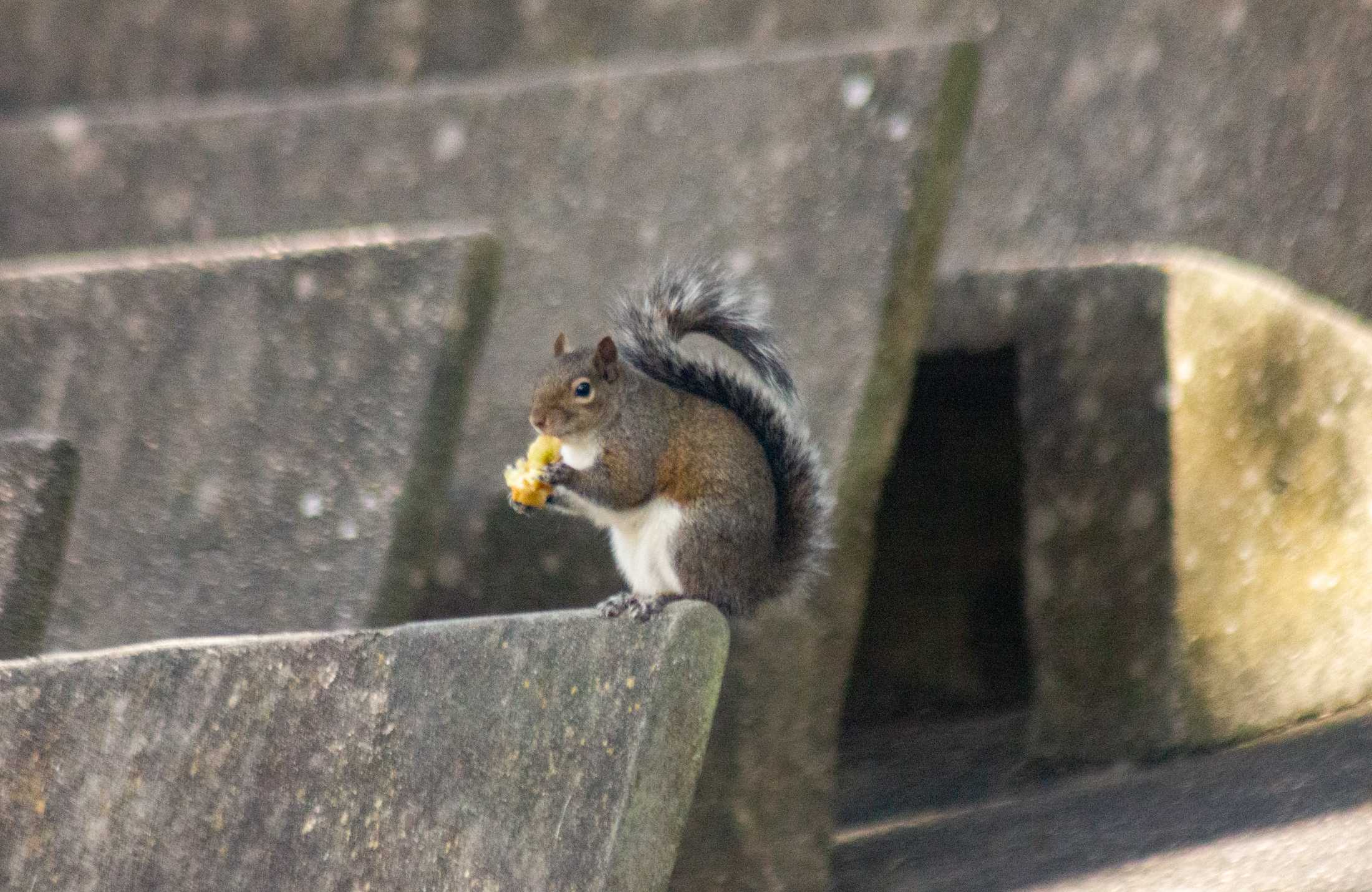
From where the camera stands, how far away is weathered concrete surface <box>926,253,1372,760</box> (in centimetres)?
389

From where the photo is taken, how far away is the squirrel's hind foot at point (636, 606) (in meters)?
2.76

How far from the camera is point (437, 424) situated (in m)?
3.84

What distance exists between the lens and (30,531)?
3457 mm

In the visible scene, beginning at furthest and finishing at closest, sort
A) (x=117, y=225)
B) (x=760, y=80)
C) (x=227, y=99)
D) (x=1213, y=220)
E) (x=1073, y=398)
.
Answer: (x=227, y=99) < (x=117, y=225) < (x=1213, y=220) < (x=760, y=80) < (x=1073, y=398)

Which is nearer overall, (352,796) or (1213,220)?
(352,796)

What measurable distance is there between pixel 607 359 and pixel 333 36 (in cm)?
385

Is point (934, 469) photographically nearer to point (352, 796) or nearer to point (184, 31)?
point (352, 796)

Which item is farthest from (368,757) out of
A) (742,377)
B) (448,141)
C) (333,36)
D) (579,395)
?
(333,36)

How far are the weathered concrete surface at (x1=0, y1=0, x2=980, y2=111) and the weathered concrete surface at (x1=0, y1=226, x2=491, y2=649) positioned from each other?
7.09 ft

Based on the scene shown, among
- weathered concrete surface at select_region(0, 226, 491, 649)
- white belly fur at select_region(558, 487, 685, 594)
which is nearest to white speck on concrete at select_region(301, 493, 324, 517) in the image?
weathered concrete surface at select_region(0, 226, 491, 649)

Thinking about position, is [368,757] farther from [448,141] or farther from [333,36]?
[333,36]

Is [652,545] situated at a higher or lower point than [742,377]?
lower

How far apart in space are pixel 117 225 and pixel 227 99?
1105 mm

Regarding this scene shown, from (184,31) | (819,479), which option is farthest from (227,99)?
(819,479)
